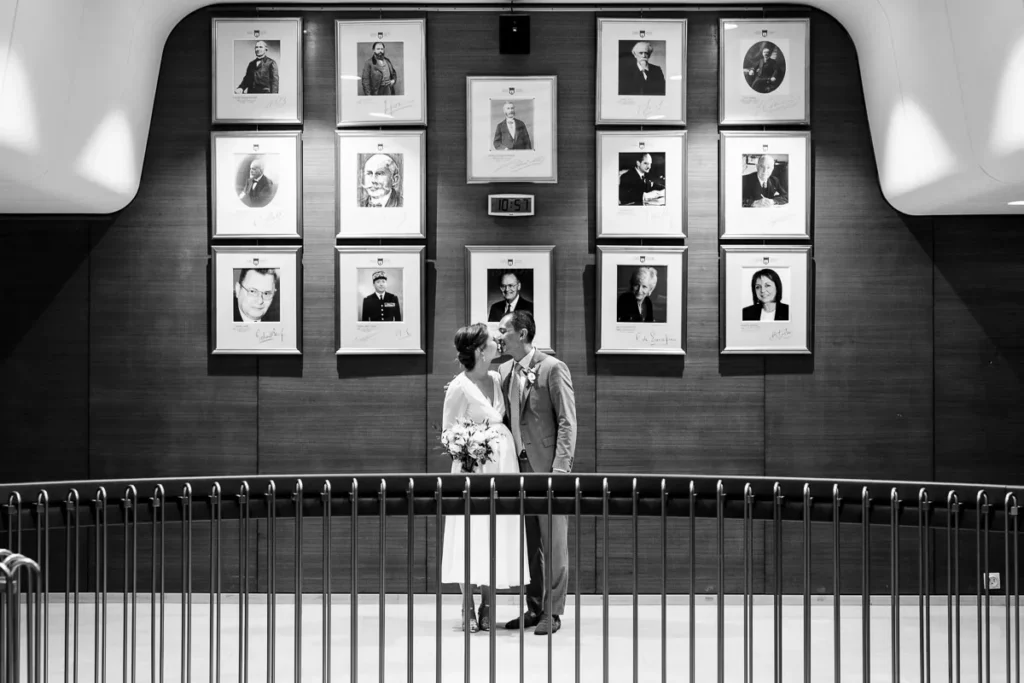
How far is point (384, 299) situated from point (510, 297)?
91 centimetres

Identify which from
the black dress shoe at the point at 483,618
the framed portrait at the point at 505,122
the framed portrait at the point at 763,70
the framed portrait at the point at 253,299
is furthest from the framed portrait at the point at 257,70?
the black dress shoe at the point at 483,618

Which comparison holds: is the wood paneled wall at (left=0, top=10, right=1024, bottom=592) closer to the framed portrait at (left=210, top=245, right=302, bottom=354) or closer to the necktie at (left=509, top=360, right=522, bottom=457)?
the framed portrait at (left=210, top=245, right=302, bottom=354)

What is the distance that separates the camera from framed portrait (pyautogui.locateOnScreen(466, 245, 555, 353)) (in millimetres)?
6891

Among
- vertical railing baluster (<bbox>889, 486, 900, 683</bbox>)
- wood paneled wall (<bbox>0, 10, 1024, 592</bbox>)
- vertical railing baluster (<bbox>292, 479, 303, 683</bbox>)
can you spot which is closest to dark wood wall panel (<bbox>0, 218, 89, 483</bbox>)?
wood paneled wall (<bbox>0, 10, 1024, 592</bbox>)

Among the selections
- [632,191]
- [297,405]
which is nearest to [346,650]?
[297,405]

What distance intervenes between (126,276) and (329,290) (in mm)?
1469

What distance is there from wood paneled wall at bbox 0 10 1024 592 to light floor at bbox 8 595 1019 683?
0.37 meters

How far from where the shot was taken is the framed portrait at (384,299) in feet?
22.7

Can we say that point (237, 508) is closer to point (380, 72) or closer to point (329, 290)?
point (329, 290)

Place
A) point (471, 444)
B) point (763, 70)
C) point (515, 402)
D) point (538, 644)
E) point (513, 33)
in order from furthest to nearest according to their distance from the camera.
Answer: point (763, 70) → point (513, 33) → point (515, 402) → point (471, 444) → point (538, 644)

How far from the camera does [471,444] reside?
5867mm

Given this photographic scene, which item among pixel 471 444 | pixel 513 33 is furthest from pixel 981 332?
pixel 513 33

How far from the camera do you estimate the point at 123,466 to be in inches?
273

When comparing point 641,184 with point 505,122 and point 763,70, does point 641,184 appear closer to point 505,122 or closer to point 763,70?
point 505,122
